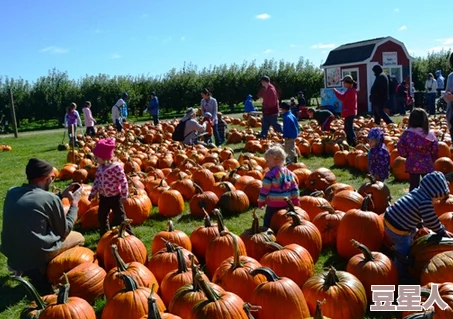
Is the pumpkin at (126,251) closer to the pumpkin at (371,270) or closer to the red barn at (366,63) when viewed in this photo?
the pumpkin at (371,270)

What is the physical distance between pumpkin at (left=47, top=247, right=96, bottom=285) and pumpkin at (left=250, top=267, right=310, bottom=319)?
7.23ft

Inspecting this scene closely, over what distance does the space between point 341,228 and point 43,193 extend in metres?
3.26

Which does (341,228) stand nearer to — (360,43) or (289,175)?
(289,175)

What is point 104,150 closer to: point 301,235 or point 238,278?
point 301,235

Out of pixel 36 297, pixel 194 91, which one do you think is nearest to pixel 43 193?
pixel 36 297

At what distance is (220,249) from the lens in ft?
16.0

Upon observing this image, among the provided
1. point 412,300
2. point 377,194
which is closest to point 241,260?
point 412,300

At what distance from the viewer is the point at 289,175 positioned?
6070mm

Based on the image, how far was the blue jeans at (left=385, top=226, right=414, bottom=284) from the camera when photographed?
450cm

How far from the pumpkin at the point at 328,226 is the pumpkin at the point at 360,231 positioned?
0.97 ft

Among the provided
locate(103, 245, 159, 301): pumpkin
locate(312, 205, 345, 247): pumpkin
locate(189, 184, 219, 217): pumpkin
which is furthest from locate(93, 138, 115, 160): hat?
locate(312, 205, 345, 247): pumpkin

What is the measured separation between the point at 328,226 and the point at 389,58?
25.1 meters

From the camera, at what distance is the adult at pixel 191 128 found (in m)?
13.1

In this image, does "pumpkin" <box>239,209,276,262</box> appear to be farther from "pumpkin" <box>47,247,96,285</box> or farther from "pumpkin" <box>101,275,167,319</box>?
"pumpkin" <box>47,247,96,285</box>
